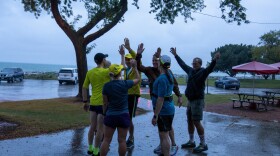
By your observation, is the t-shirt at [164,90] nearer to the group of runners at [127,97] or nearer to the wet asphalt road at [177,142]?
the group of runners at [127,97]

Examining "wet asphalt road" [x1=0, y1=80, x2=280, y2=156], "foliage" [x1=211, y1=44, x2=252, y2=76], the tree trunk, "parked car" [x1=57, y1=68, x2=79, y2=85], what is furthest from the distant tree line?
"wet asphalt road" [x1=0, y1=80, x2=280, y2=156]

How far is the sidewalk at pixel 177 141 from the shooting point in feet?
24.9

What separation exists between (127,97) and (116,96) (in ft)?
1.12

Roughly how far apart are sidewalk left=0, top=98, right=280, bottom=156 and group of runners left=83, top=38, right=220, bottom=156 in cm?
48

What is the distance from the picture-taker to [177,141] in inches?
352

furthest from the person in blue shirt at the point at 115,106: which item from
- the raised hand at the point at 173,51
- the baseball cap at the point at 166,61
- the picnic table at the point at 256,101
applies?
the picnic table at the point at 256,101

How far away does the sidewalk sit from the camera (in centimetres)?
759

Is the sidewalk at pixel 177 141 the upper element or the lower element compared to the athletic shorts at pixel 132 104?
lower

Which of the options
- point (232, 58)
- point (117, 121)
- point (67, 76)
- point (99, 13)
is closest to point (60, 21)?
point (99, 13)

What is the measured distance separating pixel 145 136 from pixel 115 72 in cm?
377

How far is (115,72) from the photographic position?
19.5 ft

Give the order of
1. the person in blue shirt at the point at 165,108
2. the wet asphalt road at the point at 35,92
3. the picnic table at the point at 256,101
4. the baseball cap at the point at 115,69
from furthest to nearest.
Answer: the wet asphalt road at the point at 35,92, the picnic table at the point at 256,101, the person in blue shirt at the point at 165,108, the baseball cap at the point at 115,69

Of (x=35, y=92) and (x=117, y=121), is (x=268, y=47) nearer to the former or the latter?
(x=35, y=92)

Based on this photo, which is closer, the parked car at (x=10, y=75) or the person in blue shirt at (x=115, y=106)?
the person in blue shirt at (x=115, y=106)
